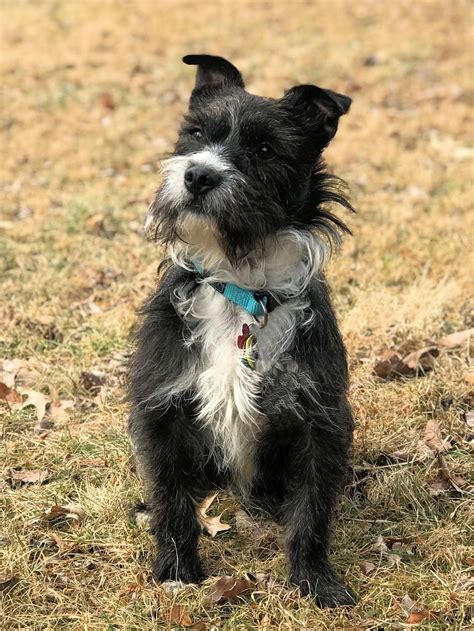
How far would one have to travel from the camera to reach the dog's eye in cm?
313

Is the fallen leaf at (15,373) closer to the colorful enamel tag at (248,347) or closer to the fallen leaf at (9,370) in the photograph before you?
the fallen leaf at (9,370)

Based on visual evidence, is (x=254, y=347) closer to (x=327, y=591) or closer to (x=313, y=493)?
(x=313, y=493)

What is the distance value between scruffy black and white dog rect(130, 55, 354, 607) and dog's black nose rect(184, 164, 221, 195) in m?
0.13

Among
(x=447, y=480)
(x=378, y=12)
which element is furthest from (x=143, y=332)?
(x=378, y=12)

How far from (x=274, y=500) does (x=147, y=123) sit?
19.8 ft

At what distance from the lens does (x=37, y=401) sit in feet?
14.5

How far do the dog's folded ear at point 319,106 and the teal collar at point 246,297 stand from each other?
66cm

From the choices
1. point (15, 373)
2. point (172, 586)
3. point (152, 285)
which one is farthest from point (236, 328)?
point (152, 285)

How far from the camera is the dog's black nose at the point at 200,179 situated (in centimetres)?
290

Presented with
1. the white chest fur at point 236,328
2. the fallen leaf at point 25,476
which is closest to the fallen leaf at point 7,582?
the fallen leaf at point 25,476

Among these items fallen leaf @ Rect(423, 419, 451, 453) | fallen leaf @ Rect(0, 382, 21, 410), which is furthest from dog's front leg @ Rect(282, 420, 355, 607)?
fallen leaf @ Rect(0, 382, 21, 410)

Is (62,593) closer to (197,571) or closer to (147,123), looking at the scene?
(197,571)

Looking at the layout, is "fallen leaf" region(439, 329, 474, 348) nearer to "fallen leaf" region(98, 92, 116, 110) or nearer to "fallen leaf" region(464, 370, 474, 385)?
"fallen leaf" region(464, 370, 474, 385)

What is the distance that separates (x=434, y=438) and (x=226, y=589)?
4.50 ft
